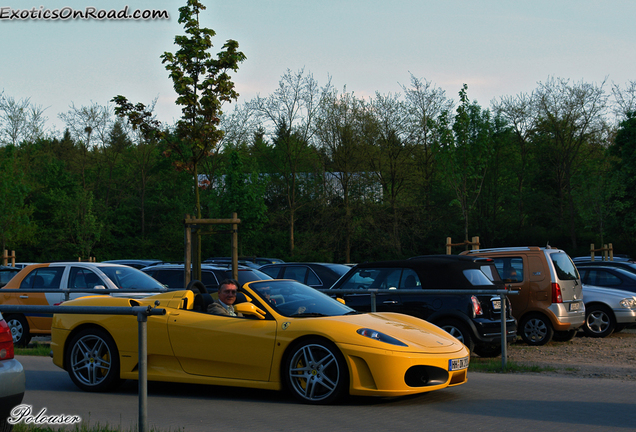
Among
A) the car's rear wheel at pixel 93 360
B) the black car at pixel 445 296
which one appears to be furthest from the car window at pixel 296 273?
the car's rear wheel at pixel 93 360

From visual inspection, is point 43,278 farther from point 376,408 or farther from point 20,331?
point 376,408

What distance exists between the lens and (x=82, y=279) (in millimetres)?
13852

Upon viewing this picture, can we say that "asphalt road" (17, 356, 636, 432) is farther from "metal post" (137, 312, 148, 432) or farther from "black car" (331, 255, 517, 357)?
"black car" (331, 255, 517, 357)

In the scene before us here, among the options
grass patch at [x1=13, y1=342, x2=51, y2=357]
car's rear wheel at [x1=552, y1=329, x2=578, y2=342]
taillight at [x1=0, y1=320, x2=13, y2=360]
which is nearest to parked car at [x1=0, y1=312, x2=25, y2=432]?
taillight at [x1=0, y1=320, x2=13, y2=360]

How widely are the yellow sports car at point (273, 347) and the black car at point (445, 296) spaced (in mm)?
2693

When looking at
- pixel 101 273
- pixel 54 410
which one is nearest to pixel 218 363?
pixel 54 410

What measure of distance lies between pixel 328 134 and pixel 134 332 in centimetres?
3691

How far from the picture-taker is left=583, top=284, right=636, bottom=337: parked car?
579 inches

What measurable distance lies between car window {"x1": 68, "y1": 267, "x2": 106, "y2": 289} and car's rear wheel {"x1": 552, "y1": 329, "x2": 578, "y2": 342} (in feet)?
31.1

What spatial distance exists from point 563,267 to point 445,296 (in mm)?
3726

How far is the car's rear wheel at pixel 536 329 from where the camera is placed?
12742 mm

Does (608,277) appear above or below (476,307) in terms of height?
above

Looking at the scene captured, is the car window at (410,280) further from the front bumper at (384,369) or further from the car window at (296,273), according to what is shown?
the car window at (296,273)

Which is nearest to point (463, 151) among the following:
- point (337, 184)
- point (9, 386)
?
point (337, 184)
